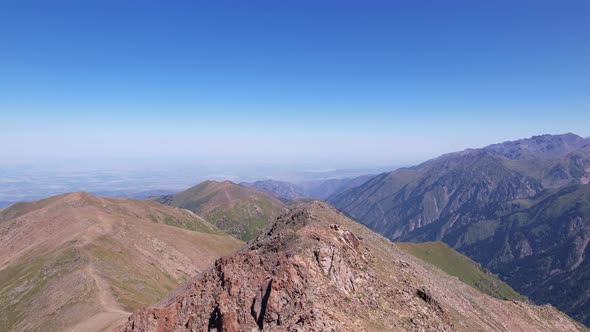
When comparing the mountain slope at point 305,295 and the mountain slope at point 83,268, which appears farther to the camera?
the mountain slope at point 83,268

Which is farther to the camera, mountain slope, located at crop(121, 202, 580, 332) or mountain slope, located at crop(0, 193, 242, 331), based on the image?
mountain slope, located at crop(0, 193, 242, 331)

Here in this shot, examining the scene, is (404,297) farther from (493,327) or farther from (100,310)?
(100,310)

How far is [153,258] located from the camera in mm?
166625

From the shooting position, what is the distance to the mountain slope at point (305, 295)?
42.3m

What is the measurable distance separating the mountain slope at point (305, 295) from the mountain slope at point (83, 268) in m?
49.4

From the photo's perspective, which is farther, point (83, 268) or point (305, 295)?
point (83, 268)

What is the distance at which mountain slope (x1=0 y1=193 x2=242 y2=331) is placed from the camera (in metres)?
105

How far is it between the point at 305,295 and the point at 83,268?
110m

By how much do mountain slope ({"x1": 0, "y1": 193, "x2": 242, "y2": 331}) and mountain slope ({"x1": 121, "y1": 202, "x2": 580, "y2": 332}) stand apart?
49.4m

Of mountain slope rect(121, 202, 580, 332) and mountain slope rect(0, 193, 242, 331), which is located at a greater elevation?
mountain slope rect(121, 202, 580, 332)

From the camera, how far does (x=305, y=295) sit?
142ft

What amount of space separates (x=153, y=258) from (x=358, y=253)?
132 metres

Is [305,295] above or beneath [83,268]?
above

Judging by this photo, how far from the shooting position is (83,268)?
4961 inches
